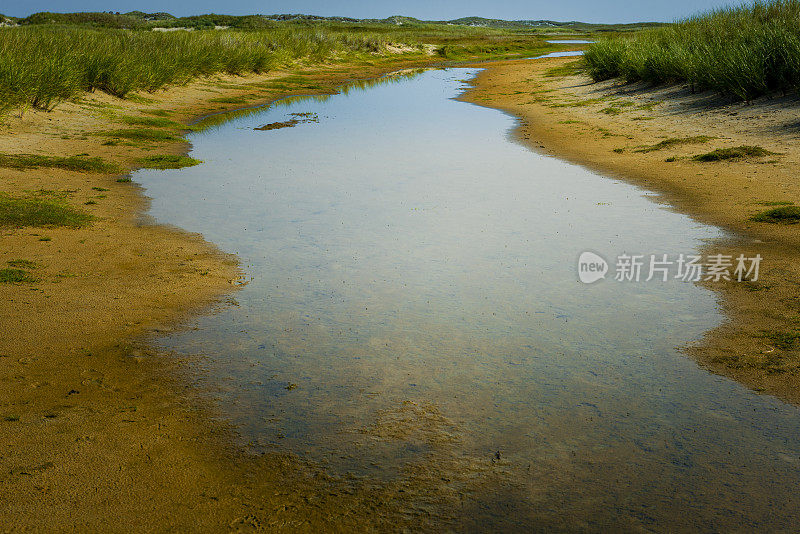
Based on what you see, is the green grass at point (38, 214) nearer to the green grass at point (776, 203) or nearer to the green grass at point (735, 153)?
the green grass at point (776, 203)

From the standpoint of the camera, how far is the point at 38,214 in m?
8.31

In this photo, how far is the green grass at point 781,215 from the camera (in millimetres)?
8156

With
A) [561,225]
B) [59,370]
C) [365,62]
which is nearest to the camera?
[59,370]

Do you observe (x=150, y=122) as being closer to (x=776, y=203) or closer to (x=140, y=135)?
(x=140, y=135)

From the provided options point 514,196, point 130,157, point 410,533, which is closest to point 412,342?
point 410,533

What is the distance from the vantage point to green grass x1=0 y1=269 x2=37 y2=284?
6.18 meters

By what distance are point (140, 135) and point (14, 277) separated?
9510mm

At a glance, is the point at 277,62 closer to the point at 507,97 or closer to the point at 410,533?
the point at 507,97

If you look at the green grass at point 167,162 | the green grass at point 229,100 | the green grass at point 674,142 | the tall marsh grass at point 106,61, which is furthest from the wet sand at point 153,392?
the green grass at point 229,100

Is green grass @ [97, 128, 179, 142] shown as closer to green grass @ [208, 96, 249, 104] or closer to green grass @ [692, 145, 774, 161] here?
green grass @ [208, 96, 249, 104]

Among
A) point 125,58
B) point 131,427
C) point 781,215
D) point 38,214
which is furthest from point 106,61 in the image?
point 131,427

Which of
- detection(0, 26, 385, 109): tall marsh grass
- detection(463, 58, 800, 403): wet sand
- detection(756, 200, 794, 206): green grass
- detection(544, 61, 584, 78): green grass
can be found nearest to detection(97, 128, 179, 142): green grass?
detection(0, 26, 385, 109): tall marsh grass

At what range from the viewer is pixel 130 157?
42.5ft

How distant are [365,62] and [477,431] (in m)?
42.7
